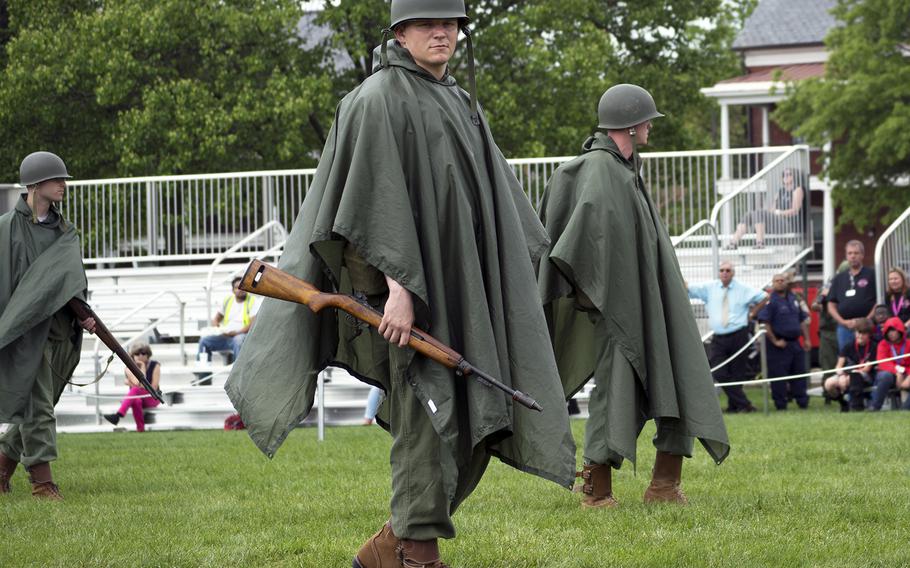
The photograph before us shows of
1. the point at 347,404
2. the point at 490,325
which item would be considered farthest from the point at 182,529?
the point at 347,404

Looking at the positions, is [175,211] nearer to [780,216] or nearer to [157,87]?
[157,87]

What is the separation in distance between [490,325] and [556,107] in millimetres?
25020

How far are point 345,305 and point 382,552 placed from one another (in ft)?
3.40

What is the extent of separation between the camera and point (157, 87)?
2738 centimetres

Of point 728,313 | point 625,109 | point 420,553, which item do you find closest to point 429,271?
point 420,553

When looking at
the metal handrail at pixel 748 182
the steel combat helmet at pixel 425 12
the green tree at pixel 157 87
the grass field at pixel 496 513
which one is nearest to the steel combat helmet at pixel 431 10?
Result: the steel combat helmet at pixel 425 12

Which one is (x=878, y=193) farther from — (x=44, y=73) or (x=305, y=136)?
(x=44, y=73)

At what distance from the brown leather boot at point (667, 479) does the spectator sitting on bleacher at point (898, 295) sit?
32.0 feet

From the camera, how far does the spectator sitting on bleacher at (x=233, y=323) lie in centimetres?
1770

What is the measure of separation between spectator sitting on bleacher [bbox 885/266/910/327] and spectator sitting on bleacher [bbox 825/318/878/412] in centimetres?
40

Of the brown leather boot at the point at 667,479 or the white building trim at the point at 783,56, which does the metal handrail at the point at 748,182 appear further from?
the white building trim at the point at 783,56

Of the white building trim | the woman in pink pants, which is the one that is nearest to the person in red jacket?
the woman in pink pants

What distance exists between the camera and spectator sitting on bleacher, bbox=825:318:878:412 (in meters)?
16.8

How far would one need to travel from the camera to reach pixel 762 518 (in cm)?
727
